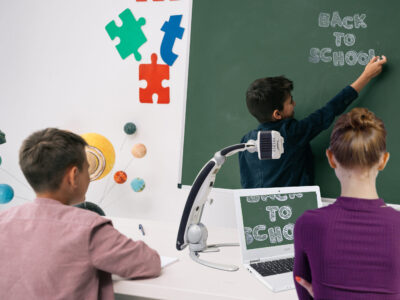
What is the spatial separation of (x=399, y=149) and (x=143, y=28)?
1821mm

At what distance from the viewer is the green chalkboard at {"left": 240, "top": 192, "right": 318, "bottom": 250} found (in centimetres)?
140

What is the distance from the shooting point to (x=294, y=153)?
1.92 meters

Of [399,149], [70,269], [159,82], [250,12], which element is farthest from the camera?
[159,82]

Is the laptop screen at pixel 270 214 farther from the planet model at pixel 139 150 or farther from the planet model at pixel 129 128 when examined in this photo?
the planet model at pixel 129 128

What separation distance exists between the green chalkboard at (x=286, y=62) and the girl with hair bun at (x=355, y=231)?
3.26 feet

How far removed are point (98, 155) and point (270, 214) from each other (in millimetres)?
1348

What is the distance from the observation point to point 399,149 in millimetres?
1766

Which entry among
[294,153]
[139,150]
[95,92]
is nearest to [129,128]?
[139,150]

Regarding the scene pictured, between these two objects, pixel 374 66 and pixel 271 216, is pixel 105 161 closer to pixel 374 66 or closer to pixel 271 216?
pixel 271 216

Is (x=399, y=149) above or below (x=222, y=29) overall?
below

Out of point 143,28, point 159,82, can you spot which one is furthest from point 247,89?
point 143,28

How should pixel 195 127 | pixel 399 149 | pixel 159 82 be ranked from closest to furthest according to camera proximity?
pixel 399 149, pixel 195 127, pixel 159 82

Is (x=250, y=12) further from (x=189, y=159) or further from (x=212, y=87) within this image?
(x=189, y=159)

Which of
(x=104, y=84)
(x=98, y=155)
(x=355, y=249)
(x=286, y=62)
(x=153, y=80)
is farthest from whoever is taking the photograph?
(x=104, y=84)
